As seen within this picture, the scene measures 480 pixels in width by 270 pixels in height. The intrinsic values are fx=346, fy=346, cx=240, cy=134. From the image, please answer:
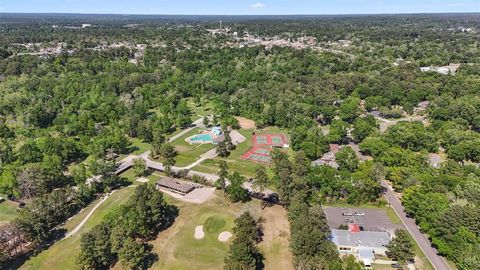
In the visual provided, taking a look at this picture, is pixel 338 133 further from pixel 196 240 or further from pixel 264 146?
pixel 196 240

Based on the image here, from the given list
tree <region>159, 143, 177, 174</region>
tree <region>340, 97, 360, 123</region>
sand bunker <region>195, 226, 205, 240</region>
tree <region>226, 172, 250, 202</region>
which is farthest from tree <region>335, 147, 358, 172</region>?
tree <region>159, 143, 177, 174</region>

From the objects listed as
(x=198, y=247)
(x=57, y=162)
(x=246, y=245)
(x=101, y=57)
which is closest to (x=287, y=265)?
(x=246, y=245)

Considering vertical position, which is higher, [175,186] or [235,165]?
[175,186]

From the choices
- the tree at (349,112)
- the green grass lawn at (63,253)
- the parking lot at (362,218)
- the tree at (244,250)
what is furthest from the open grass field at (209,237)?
the tree at (349,112)

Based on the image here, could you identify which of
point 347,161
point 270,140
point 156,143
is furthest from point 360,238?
point 156,143

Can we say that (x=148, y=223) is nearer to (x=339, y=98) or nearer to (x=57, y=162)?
(x=57, y=162)

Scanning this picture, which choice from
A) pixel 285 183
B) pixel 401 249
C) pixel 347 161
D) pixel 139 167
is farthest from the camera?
pixel 139 167

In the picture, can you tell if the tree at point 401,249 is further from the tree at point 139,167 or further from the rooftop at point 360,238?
the tree at point 139,167
